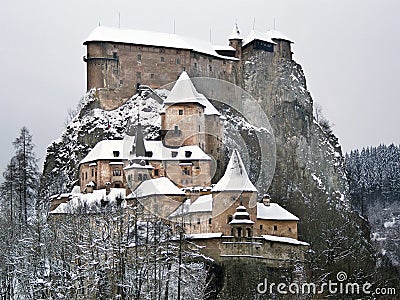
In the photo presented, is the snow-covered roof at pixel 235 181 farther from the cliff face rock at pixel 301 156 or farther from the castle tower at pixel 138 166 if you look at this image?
the cliff face rock at pixel 301 156

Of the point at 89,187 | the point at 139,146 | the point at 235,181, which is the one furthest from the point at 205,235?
the point at 89,187

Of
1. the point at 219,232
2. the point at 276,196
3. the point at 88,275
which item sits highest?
the point at 276,196

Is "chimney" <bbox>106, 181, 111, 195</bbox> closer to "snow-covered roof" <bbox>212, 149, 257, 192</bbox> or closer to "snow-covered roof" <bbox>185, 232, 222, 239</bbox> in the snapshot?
"snow-covered roof" <bbox>212, 149, 257, 192</bbox>

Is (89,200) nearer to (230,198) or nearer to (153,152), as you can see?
(153,152)

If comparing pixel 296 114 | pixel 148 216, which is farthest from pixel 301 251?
pixel 296 114

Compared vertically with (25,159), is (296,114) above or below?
above

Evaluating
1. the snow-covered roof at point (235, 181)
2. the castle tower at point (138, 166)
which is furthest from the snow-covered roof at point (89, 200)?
the snow-covered roof at point (235, 181)

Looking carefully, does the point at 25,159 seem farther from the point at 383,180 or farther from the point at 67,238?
the point at 383,180

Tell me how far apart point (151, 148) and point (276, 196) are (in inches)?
513

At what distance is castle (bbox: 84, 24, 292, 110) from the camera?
277 ft

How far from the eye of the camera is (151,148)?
7325 cm

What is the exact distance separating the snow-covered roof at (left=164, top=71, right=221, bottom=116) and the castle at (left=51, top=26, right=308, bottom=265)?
86 millimetres

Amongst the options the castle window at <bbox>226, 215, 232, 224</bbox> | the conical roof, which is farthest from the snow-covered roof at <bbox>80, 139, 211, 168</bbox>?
the castle window at <bbox>226, 215, 232, 224</bbox>

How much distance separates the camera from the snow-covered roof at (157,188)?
65500 millimetres
